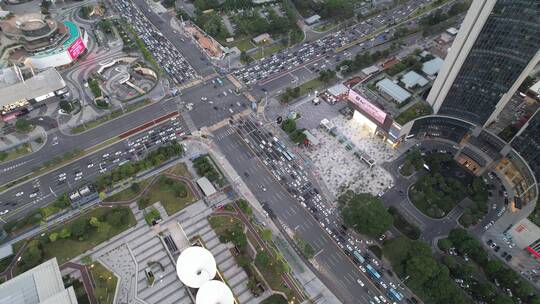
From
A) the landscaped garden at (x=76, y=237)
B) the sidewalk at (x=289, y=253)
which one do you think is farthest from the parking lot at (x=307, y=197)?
the landscaped garden at (x=76, y=237)

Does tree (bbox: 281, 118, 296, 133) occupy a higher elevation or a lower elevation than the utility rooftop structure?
lower

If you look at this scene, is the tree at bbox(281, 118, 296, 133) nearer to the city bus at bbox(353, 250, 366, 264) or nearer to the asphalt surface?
the asphalt surface

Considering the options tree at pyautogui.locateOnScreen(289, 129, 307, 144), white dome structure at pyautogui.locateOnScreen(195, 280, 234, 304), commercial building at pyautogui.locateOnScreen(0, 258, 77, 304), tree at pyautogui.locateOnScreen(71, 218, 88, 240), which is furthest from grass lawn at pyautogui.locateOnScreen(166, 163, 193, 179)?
commercial building at pyautogui.locateOnScreen(0, 258, 77, 304)

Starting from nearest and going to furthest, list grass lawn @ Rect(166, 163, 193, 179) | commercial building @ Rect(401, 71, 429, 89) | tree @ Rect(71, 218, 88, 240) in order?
tree @ Rect(71, 218, 88, 240), grass lawn @ Rect(166, 163, 193, 179), commercial building @ Rect(401, 71, 429, 89)

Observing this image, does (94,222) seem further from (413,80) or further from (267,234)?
(413,80)

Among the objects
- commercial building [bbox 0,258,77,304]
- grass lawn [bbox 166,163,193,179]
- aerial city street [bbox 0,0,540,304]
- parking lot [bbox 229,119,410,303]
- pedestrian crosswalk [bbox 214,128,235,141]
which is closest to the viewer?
commercial building [bbox 0,258,77,304]

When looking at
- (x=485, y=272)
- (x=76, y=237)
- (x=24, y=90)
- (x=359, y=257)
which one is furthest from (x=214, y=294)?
(x=24, y=90)

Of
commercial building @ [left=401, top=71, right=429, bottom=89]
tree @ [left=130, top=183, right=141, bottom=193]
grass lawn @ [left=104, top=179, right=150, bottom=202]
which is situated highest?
commercial building @ [left=401, top=71, right=429, bottom=89]
